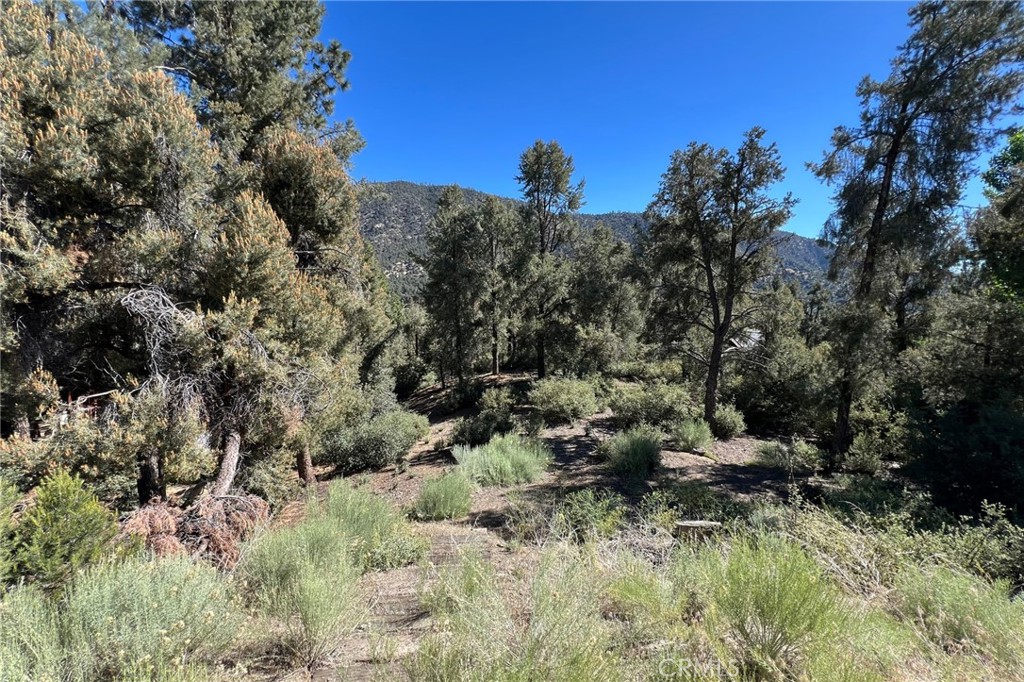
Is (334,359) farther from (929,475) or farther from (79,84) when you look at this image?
(929,475)

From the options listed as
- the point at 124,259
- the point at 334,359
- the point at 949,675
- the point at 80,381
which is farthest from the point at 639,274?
the point at 80,381

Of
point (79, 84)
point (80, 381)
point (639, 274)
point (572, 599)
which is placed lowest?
point (572, 599)

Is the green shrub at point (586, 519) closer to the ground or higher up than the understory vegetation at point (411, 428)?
closer to the ground

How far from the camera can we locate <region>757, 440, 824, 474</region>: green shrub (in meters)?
9.29

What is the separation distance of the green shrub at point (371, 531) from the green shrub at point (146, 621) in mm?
1569

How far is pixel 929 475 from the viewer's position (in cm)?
652

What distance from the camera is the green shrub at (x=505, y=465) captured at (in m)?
8.41

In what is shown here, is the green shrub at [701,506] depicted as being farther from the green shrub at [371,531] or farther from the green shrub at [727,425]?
the green shrub at [727,425]

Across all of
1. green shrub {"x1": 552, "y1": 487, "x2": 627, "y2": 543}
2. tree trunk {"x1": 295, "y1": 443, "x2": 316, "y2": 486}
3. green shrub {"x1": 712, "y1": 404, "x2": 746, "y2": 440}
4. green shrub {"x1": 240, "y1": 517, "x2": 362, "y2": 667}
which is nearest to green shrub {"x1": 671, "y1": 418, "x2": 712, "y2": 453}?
green shrub {"x1": 712, "y1": 404, "x2": 746, "y2": 440}

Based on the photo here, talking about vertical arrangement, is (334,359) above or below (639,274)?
below

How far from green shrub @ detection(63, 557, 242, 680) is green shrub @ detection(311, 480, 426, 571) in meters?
1.57

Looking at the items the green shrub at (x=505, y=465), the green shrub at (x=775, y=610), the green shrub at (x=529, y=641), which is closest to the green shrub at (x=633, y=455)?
the green shrub at (x=505, y=465)

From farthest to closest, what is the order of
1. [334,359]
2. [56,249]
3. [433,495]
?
[334,359], [433,495], [56,249]

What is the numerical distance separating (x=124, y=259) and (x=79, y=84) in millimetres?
2540
